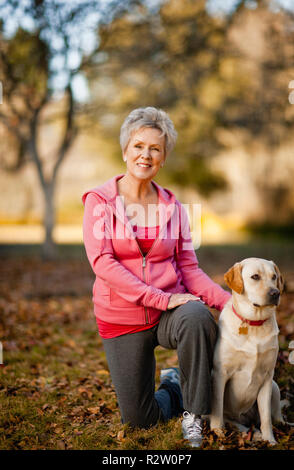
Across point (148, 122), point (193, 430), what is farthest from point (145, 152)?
point (193, 430)

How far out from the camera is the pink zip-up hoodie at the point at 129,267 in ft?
9.67

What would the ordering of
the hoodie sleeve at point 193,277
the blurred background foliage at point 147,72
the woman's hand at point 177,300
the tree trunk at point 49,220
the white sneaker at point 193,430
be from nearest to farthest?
the white sneaker at point 193,430 < the woman's hand at point 177,300 < the hoodie sleeve at point 193,277 < the blurred background foliage at point 147,72 < the tree trunk at point 49,220

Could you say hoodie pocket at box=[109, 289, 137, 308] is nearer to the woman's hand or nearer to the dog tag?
the woman's hand

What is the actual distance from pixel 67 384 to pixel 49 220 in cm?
849

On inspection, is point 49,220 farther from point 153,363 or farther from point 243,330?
point 243,330

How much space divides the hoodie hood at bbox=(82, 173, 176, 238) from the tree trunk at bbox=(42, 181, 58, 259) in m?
8.96

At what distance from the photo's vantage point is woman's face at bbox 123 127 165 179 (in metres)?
3.19

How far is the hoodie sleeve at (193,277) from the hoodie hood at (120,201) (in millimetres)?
130

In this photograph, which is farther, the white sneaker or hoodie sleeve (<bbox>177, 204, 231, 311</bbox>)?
hoodie sleeve (<bbox>177, 204, 231, 311</bbox>)

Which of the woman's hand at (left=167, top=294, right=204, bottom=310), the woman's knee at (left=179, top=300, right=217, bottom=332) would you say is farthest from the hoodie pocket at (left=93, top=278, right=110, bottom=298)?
the woman's knee at (left=179, top=300, right=217, bottom=332)

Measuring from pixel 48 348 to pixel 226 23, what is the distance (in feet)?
31.9

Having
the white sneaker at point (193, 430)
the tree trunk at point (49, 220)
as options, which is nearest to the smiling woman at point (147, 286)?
the white sneaker at point (193, 430)

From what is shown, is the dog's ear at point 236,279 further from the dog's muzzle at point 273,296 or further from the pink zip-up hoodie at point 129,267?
the pink zip-up hoodie at point 129,267
